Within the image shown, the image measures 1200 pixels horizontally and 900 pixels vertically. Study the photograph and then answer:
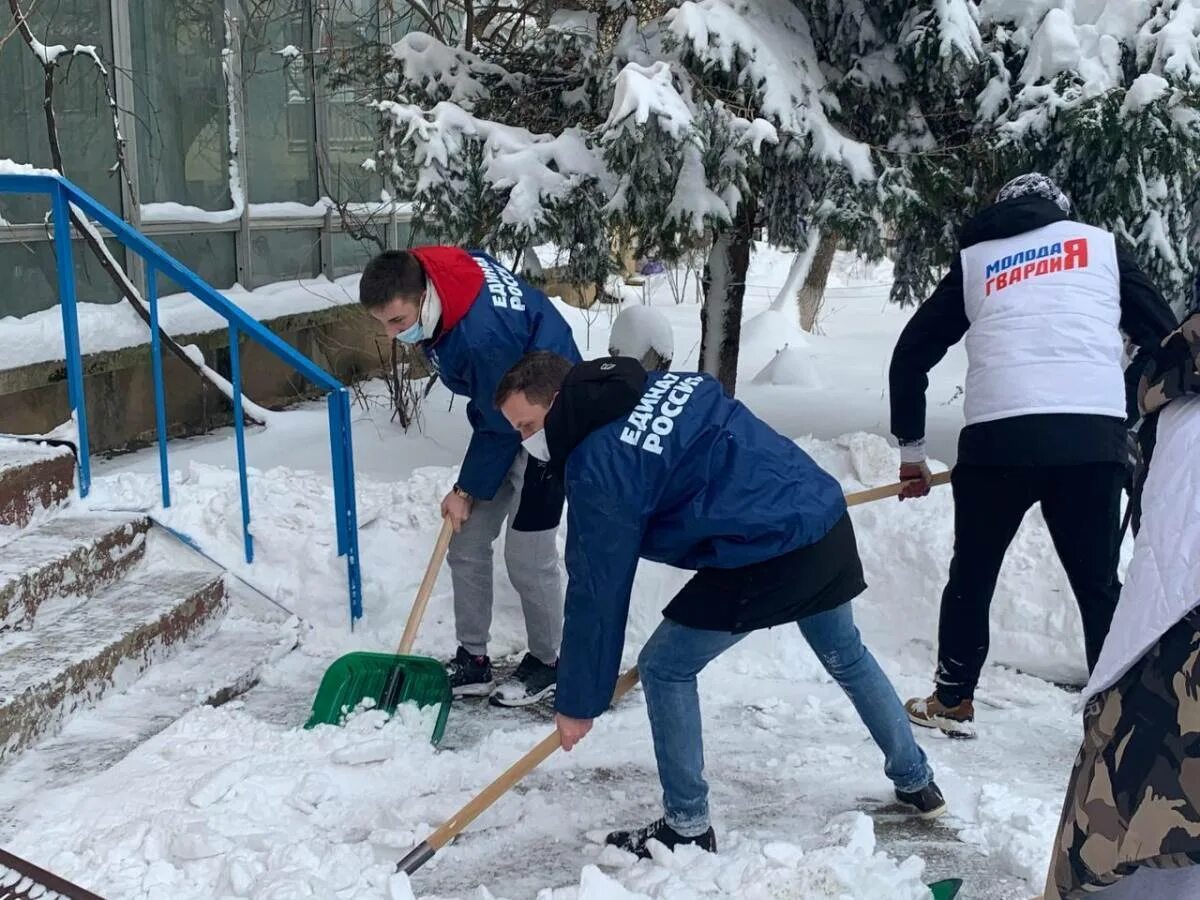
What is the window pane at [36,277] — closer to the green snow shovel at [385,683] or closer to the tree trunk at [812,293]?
the green snow shovel at [385,683]

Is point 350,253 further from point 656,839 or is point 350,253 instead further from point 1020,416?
point 656,839

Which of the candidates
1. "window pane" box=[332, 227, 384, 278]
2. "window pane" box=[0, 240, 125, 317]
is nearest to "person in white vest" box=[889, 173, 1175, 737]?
"window pane" box=[0, 240, 125, 317]

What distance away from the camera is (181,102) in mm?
7133

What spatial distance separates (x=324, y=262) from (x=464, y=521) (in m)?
5.53

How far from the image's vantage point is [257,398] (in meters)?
7.89

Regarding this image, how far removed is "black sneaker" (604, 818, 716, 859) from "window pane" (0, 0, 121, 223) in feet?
15.9

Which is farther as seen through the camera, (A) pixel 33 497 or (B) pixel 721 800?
(A) pixel 33 497

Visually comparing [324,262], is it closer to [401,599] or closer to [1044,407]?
[401,599]

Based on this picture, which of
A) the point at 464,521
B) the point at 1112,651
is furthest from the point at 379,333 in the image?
the point at 1112,651

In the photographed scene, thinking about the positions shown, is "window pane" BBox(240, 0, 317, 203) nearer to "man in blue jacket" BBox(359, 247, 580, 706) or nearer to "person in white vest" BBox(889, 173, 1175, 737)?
"man in blue jacket" BBox(359, 247, 580, 706)

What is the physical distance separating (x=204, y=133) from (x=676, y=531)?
595 cm

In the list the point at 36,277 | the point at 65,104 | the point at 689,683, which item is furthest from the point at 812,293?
the point at 689,683

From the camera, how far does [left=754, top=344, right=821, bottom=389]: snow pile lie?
29.3 feet

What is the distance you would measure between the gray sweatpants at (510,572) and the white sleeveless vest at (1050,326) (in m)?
1.45
